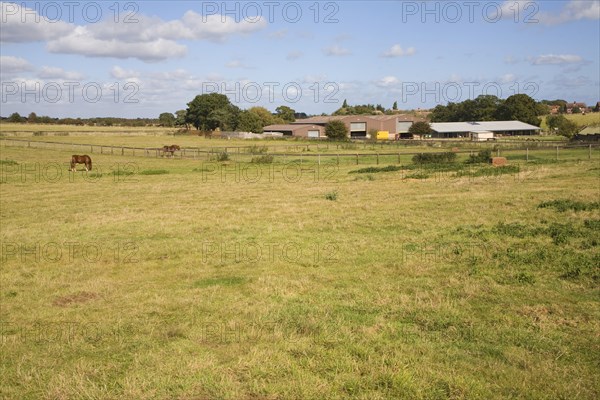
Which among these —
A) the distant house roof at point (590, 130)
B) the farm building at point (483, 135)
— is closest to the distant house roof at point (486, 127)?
the farm building at point (483, 135)

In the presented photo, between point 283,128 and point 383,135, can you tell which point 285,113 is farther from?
point 383,135

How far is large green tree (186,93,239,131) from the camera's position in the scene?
422ft

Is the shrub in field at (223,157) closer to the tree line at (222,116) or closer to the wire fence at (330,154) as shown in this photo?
the wire fence at (330,154)

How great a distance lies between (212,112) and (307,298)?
125 meters

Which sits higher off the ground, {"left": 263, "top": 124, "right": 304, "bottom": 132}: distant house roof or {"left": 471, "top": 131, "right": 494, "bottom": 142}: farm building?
{"left": 263, "top": 124, "right": 304, "bottom": 132}: distant house roof

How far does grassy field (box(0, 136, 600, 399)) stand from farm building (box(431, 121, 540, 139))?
95682 mm

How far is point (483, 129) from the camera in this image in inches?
A: 4454

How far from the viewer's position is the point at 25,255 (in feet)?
43.3

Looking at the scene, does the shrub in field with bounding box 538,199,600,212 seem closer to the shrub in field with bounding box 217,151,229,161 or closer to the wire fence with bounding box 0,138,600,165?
the wire fence with bounding box 0,138,600,165

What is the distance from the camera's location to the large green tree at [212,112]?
128625 mm

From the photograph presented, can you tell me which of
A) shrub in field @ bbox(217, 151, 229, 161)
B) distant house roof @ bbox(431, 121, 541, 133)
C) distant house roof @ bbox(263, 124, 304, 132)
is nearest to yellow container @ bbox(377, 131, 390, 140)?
distant house roof @ bbox(431, 121, 541, 133)

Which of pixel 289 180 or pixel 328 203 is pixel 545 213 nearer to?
pixel 328 203

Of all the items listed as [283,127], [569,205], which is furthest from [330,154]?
[283,127]

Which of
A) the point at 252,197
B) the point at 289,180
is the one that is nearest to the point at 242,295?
the point at 252,197
